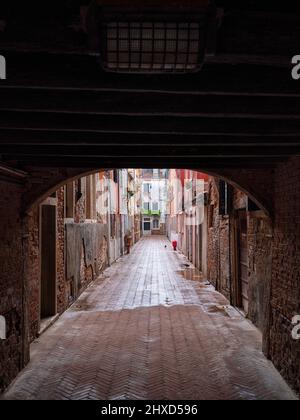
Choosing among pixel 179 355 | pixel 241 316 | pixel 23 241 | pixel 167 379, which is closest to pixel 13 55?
pixel 23 241

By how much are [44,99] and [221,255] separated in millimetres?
9539

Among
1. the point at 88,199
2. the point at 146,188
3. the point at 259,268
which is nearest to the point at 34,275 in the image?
the point at 259,268

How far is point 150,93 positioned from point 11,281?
3939 millimetres

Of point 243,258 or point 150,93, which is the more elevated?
point 150,93

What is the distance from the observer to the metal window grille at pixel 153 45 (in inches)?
79.9

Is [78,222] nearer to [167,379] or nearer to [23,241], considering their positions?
[23,241]

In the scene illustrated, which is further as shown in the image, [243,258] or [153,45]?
[243,258]

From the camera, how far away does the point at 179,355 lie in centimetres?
674

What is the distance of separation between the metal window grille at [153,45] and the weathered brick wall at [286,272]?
3625mm

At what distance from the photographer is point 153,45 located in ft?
6.87

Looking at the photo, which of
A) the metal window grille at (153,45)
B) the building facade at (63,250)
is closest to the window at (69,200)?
the building facade at (63,250)

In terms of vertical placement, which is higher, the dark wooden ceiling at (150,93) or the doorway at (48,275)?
the dark wooden ceiling at (150,93)

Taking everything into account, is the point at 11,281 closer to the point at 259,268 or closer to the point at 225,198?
the point at 259,268

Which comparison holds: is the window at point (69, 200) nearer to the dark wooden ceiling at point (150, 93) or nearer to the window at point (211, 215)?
the window at point (211, 215)
